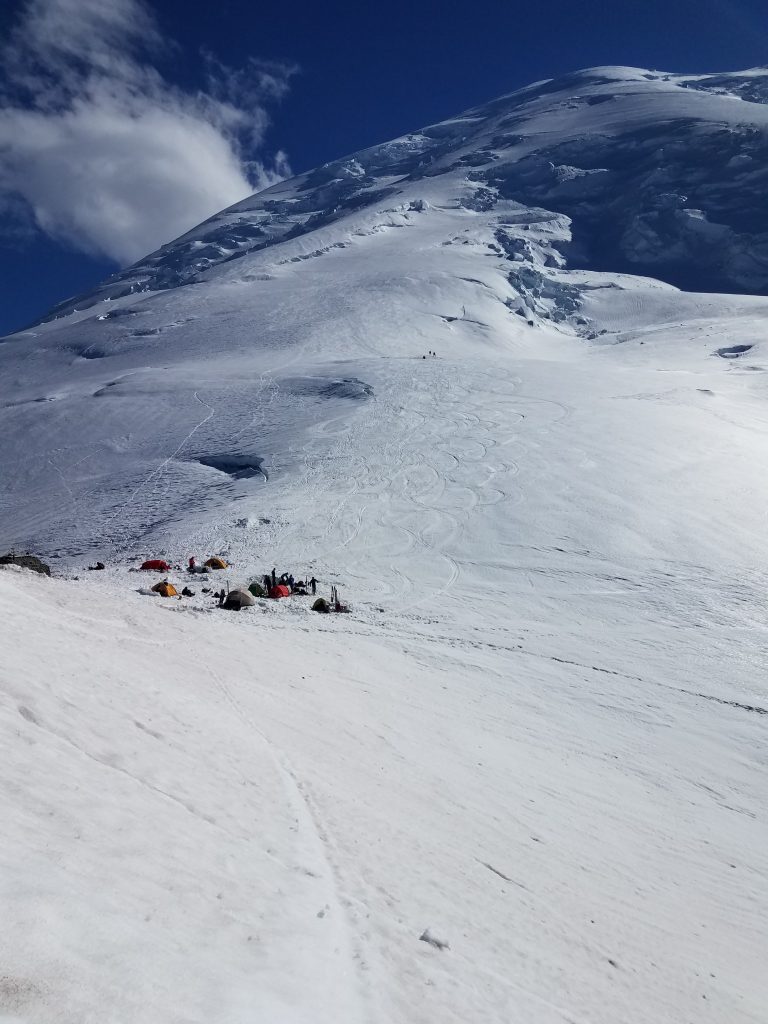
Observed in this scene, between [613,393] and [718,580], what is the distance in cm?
2959

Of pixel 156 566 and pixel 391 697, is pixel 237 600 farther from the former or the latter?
pixel 391 697

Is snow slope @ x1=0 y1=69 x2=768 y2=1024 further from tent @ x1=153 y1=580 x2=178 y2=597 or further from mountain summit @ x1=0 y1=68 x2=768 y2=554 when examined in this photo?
tent @ x1=153 y1=580 x2=178 y2=597

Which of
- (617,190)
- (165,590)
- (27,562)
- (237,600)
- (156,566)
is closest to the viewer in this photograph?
(237,600)

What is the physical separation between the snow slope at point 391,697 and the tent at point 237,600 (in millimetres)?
809

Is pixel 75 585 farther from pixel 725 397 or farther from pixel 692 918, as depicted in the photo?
pixel 725 397

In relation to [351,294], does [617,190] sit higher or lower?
Result: higher

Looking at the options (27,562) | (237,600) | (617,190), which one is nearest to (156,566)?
(27,562)

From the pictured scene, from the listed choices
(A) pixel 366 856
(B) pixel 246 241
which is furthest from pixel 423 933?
(B) pixel 246 241

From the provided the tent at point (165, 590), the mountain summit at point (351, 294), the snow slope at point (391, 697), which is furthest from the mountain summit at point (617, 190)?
the tent at point (165, 590)

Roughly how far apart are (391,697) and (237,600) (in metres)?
7.60

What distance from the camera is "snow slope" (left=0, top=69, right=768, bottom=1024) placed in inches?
229

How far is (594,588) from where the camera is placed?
23.9m

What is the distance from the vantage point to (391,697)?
15273 mm

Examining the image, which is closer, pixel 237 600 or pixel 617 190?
pixel 237 600
